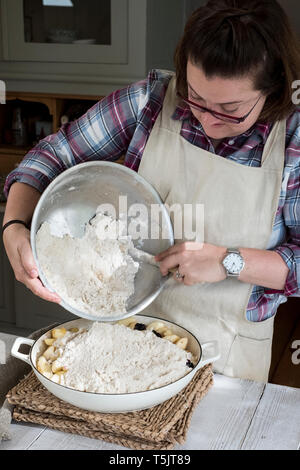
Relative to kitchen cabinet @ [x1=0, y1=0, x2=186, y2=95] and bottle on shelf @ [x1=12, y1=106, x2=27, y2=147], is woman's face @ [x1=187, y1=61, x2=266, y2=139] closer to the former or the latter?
kitchen cabinet @ [x1=0, y1=0, x2=186, y2=95]

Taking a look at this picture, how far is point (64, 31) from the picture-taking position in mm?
2113

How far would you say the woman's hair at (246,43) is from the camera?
91 centimetres

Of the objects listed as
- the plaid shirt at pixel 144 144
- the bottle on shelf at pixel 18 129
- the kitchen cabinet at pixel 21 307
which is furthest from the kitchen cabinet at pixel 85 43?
the plaid shirt at pixel 144 144

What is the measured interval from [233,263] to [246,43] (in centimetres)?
38

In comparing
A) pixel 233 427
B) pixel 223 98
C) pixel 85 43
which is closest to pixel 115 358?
pixel 233 427

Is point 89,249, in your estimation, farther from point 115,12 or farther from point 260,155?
point 115,12

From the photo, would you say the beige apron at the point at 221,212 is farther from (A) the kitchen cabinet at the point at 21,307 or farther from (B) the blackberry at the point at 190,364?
(A) the kitchen cabinet at the point at 21,307

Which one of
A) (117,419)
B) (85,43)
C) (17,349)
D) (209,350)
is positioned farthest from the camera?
(85,43)

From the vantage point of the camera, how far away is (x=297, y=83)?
3.41 feet

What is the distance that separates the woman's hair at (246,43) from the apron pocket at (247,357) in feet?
1.62

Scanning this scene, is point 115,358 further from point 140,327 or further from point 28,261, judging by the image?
point 28,261

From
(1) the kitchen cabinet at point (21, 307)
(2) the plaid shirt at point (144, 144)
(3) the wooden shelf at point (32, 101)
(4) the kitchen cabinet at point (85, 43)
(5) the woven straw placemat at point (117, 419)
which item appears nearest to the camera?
(5) the woven straw placemat at point (117, 419)

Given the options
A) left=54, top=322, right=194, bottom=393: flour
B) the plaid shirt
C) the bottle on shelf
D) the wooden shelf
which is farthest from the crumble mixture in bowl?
the bottle on shelf

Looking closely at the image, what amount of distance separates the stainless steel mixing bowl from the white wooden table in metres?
0.20
